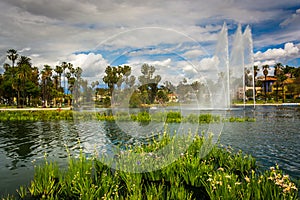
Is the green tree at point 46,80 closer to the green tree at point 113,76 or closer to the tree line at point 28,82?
the tree line at point 28,82

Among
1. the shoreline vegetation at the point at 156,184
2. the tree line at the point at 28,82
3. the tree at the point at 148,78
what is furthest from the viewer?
the tree line at the point at 28,82

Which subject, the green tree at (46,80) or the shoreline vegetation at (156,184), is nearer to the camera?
the shoreline vegetation at (156,184)

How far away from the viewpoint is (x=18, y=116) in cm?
3522

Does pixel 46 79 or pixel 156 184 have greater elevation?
pixel 46 79

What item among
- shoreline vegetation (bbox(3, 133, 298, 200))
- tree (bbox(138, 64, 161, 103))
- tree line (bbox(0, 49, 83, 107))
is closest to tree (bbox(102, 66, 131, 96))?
tree (bbox(138, 64, 161, 103))

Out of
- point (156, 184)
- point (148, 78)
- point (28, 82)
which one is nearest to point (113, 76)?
point (148, 78)

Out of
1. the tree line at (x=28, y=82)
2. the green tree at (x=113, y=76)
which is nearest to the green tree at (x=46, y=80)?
the tree line at (x=28, y=82)

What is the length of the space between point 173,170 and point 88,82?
4057 mm

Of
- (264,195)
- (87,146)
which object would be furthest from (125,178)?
(87,146)

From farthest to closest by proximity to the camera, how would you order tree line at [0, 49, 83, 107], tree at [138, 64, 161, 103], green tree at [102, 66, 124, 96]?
1. tree line at [0, 49, 83, 107]
2. tree at [138, 64, 161, 103]
3. green tree at [102, 66, 124, 96]

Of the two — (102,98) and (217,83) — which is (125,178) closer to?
(102,98)

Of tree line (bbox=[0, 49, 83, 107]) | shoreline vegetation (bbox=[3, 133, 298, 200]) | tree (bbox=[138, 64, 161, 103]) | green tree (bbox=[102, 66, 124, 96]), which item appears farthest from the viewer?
tree line (bbox=[0, 49, 83, 107])

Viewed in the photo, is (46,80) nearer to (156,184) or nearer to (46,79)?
(46,79)

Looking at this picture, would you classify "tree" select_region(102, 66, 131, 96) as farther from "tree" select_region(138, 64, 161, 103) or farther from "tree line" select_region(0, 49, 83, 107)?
"tree line" select_region(0, 49, 83, 107)
